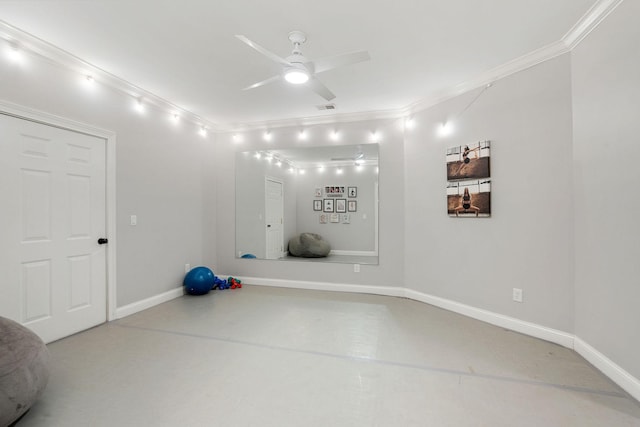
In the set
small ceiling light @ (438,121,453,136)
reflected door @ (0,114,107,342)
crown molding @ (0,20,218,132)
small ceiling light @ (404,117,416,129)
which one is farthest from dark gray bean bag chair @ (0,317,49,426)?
small ceiling light @ (404,117,416,129)

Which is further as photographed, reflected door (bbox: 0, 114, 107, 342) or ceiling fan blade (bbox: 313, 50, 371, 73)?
reflected door (bbox: 0, 114, 107, 342)

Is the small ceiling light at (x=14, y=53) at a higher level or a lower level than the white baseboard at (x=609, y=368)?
higher

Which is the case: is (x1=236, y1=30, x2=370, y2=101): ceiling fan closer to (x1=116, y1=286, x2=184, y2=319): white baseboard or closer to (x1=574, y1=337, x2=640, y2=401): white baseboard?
(x1=574, y1=337, x2=640, y2=401): white baseboard

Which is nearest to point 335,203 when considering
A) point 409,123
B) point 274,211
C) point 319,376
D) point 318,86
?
point 274,211

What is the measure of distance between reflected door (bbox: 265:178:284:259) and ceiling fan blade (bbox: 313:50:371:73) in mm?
2803

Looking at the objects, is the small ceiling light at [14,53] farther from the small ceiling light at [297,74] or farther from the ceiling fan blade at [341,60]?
the ceiling fan blade at [341,60]

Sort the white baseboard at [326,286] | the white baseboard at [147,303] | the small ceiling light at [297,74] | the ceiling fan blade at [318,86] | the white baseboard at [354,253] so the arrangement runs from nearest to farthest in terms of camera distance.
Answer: the small ceiling light at [297,74] → the ceiling fan blade at [318,86] → the white baseboard at [147,303] → the white baseboard at [326,286] → the white baseboard at [354,253]

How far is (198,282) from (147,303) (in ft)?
2.27

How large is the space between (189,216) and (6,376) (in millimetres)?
3124

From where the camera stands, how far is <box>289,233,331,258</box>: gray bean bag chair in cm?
487

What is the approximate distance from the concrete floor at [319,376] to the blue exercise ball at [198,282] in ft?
2.79

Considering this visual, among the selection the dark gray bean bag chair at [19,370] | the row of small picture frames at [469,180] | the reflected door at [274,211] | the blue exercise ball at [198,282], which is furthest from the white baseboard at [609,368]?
the blue exercise ball at [198,282]

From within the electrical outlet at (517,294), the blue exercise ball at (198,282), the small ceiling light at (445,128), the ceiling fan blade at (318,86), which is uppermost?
the ceiling fan blade at (318,86)

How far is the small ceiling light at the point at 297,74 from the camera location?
246 centimetres
